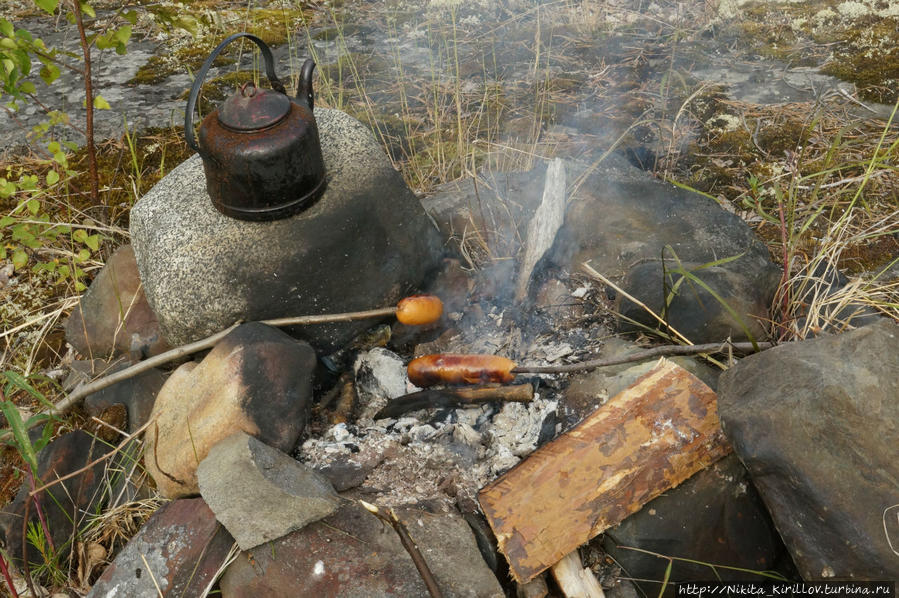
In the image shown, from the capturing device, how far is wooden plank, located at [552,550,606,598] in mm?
1950

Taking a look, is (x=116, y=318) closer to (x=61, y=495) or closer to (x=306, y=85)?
(x=61, y=495)

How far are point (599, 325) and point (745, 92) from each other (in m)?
2.42

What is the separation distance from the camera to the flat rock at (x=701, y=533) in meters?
1.98

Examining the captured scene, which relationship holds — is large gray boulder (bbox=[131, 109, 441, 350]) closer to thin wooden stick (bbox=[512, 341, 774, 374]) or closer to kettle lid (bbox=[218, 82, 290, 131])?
kettle lid (bbox=[218, 82, 290, 131])

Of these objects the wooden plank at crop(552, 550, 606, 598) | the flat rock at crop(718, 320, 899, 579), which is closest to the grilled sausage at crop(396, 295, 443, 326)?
the wooden plank at crop(552, 550, 606, 598)

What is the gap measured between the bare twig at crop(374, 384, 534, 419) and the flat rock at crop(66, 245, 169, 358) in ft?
3.90

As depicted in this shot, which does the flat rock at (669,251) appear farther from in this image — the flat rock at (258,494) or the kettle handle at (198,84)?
the kettle handle at (198,84)

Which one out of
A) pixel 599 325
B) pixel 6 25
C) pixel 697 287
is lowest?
pixel 599 325

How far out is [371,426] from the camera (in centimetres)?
255

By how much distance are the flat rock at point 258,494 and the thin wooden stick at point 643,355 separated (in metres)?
0.87

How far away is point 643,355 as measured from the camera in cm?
233

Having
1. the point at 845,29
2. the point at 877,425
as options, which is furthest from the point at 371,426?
the point at 845,29

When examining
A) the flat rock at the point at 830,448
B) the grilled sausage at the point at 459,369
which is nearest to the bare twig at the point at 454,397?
the grilled sausage at the point at 459,369

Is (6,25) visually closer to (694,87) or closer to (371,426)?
(371,426)
